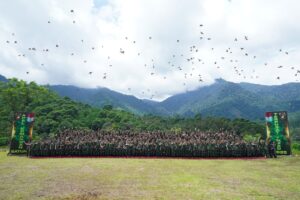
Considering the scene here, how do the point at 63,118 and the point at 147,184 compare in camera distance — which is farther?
the point at 63,118

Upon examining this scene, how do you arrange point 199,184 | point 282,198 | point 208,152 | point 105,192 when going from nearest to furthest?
point 282,198, point 105,192, point 199,184, point 208,152

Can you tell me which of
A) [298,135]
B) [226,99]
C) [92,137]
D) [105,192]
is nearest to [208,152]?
[92,137]

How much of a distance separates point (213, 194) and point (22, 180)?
24.7 feet

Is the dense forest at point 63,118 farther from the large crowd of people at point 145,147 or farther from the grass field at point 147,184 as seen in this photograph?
the grass field at point 147,184

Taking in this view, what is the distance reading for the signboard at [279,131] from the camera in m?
20.1

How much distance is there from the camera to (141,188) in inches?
364

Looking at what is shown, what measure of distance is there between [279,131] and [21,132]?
20770 mm

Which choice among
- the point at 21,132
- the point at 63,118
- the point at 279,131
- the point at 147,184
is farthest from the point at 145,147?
the point at 63,118

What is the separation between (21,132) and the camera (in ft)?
68.7

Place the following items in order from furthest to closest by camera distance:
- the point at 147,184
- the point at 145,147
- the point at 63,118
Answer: the point at 63,118 → the point at 145,147 → the point at 147,184

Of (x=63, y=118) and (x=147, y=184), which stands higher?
(x=63, y=118)

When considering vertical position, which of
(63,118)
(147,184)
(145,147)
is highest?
(63,118)

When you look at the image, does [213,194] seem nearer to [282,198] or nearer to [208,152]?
[282,198]

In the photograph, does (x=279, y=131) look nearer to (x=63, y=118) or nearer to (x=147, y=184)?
(x=147, y=184)
